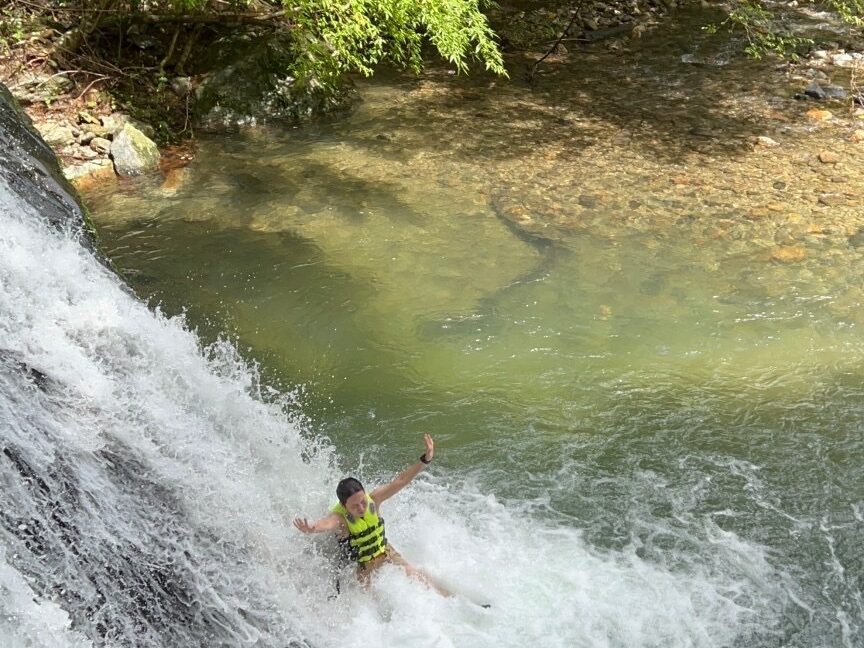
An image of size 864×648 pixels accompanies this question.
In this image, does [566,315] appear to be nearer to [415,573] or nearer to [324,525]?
[415,573]

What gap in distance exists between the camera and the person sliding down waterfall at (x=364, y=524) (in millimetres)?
4211

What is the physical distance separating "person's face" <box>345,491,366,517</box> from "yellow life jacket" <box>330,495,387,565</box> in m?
0.03

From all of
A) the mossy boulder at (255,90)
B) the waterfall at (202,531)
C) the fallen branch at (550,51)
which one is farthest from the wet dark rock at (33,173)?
the fallen branch at (550,51)

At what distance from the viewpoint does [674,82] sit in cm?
1151

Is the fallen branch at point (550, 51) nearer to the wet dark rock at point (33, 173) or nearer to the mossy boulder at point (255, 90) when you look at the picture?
the mossy boulder at point (255, 90)

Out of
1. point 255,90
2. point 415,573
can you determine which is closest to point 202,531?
point 415,573

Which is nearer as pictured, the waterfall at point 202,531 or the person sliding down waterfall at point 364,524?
the waterfall at point 202,531

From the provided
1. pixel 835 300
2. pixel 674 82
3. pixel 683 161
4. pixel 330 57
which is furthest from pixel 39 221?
pixel 674 82

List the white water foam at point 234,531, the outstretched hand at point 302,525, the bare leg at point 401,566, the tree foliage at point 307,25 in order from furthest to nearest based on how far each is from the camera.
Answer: the tree foliage at point 307,25
the bare leg at point 401,566
the outstretched hand at point 302,525
the white water foam at point 234,531

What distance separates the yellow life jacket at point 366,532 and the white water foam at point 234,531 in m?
0.19

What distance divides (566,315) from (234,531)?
3432 millimetres

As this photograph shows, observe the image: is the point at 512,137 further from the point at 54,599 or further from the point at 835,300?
the point at 54,599

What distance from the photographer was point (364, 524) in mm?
4316

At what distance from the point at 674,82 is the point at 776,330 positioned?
20.1 feet
